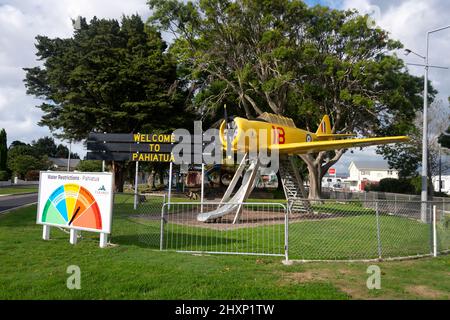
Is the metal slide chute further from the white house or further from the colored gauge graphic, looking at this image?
the white house

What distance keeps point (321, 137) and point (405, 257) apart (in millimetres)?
12369

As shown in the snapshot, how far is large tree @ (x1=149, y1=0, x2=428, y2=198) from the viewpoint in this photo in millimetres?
24172

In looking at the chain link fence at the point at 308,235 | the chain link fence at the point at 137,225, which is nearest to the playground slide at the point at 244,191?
the chain link fence at the point at 308,235

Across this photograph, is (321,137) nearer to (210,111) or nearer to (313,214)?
(313,214)

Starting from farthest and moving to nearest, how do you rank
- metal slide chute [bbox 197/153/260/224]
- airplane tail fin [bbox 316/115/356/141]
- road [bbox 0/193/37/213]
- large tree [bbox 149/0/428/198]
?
large tree [bbox 149/0/428/198] < airplane tail fin [bbox 316/115/356/141] < road [bbox 0/193/37/213] < metal slide chute [bbox 197/153/260/224]

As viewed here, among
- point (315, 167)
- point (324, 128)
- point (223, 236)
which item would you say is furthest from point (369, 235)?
point (315, 167)

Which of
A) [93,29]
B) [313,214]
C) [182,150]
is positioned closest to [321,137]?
[313,214]

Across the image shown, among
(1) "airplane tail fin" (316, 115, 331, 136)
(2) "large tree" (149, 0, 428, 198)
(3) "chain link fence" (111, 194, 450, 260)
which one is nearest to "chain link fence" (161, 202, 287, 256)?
(3) "chain link fence" (111, 194, 450, 260)

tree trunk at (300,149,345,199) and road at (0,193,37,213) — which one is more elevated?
tree trunk at (300,149,345,199)

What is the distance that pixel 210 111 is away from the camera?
29125 mm

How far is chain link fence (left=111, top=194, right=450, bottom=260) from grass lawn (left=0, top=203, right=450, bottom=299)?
84 cm

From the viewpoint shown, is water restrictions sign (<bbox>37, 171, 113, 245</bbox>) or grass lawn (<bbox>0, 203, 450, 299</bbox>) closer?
grass lawn (<bbox>0, 203, 450, 299</bbox>)

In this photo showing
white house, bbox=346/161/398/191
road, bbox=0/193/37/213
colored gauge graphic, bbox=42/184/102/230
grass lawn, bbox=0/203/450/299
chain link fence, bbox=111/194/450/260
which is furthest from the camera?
white house, bbox=346/161/398/191

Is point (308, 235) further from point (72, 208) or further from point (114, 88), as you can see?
point (114, 88)
